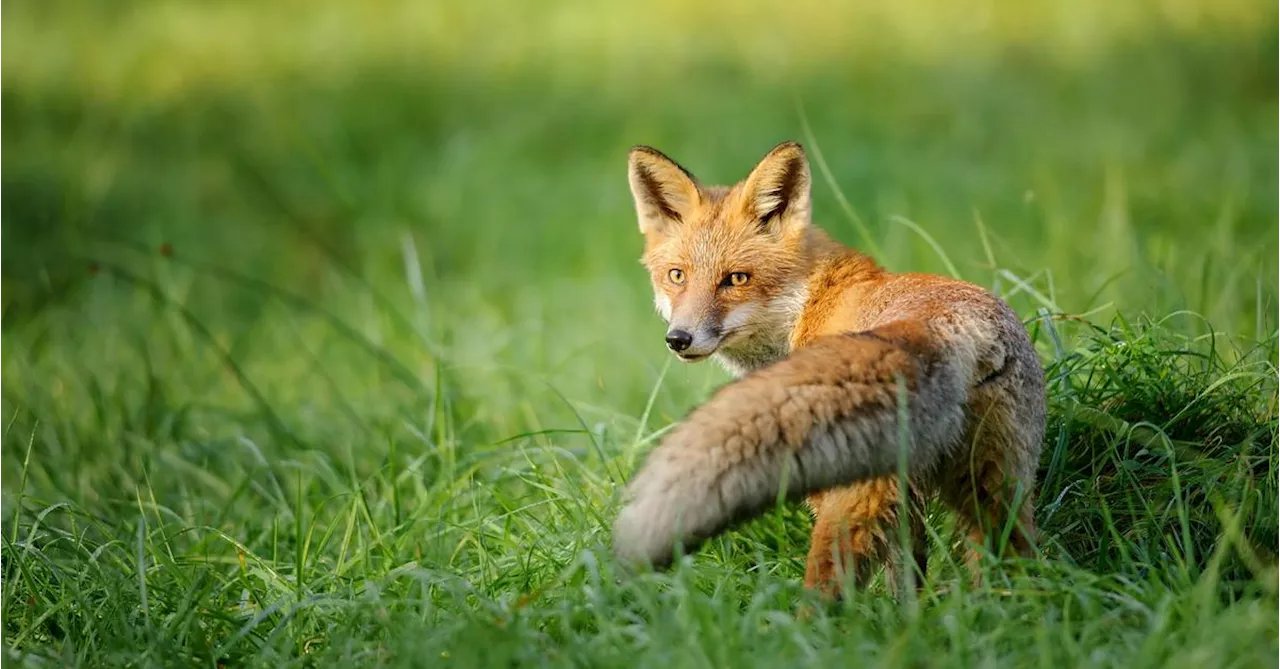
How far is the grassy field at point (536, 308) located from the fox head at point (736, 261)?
380mm

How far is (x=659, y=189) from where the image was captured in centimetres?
484

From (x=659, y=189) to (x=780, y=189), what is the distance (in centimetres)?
51

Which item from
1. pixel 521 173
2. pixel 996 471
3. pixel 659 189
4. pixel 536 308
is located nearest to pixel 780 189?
pixel 659 189

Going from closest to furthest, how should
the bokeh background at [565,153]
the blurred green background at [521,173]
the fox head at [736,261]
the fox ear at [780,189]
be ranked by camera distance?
the fox head at [736,261]
the fox ear at [780,189]
the blurred green background at [521,173]
the bokeh background at [565,153]

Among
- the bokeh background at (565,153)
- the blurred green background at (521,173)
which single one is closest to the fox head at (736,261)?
the blurred green background at (521,173)

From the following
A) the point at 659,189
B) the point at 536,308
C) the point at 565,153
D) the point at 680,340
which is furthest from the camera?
the point at 565,153

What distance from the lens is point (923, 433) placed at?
3223mm

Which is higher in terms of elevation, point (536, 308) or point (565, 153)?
point (565, 153)

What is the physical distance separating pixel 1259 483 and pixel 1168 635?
94cm

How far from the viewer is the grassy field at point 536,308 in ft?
11.7

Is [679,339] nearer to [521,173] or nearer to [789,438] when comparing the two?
Result: [789,438]

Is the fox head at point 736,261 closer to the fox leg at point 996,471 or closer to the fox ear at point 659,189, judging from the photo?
the fox ear at point 659,189

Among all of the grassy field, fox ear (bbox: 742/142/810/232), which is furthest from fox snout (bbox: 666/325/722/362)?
fox ear (bbox: 742/142/810/232)

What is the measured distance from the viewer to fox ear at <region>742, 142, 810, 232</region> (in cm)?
443
